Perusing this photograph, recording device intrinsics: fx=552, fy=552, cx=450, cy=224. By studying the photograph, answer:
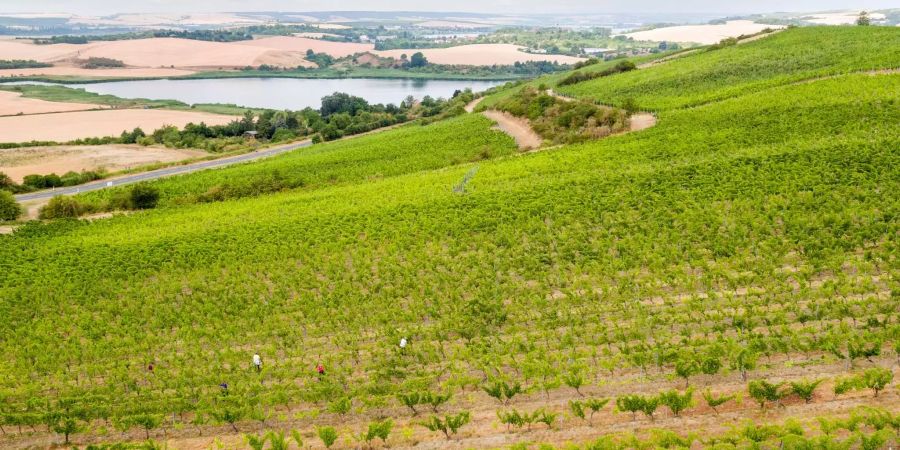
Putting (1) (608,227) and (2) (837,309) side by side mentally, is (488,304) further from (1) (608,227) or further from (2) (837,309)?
(2) (837,309)

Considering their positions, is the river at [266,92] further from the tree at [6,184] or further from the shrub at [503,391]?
the shrub at [503,391]

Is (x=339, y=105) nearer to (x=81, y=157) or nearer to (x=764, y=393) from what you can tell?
(x=81, y=157)

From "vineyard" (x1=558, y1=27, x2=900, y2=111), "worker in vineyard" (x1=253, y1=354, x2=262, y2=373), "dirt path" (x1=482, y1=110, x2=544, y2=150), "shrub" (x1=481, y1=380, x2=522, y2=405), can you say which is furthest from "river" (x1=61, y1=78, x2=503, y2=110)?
"shrub" (x1=481, y1=380, x2=522, y2=405)

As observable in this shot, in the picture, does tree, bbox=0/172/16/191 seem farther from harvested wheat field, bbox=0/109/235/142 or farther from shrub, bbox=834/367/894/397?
shrub, bbox=834/367/894/397

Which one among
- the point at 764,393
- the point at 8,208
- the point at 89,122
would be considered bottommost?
the point at 764,393

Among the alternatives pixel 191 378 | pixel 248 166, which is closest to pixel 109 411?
pixel 191 378

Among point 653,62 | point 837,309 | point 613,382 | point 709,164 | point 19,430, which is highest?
point 653,62

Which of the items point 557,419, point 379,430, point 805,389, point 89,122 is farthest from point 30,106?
point 805,389
